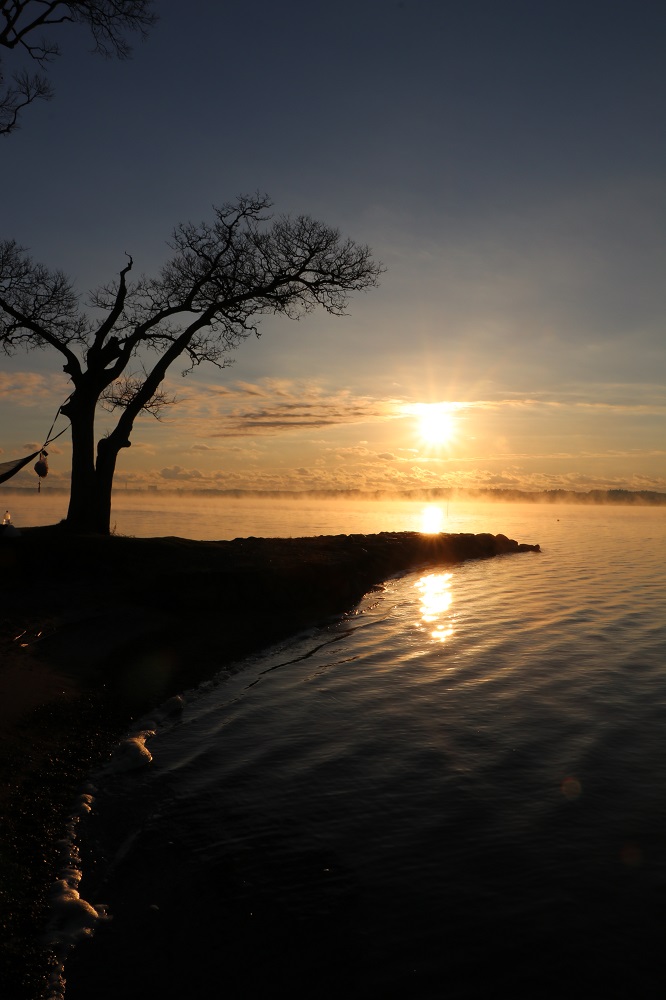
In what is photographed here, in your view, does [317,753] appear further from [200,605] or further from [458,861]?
[200,605]

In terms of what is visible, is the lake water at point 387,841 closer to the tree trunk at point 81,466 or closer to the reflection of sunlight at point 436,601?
the reflection of sunlight at point 436,601

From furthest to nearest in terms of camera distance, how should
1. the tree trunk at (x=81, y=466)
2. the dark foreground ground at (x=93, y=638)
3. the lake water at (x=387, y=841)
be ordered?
the tree trunk at (x=81, y=466), the dark foreground ground at (x=93, y=638), the lake water at (x=387, y=841)

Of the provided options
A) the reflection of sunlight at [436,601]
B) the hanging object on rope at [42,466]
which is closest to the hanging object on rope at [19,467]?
the hanging object on rope at [42,466]

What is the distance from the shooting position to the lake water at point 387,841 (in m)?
4.87

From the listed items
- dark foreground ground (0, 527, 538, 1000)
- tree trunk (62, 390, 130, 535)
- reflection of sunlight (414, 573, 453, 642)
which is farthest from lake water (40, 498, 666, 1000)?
tree trunk (62, 390, 130, 535)

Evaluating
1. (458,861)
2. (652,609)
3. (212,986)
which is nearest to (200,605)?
(458,861)

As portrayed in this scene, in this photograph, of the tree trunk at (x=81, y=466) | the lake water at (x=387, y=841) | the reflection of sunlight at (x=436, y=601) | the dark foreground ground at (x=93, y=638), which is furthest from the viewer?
the tree trunk at (x=81, y=466)

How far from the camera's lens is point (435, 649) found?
15.6m

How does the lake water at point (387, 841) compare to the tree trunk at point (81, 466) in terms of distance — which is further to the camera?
the tree trunk at point (81, 466)

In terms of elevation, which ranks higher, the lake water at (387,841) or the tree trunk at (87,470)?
the tree trunk at (87,470)

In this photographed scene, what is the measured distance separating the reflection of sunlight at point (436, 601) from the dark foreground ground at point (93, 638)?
8.02ft

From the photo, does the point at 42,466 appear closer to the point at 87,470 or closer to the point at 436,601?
the point at 87,470

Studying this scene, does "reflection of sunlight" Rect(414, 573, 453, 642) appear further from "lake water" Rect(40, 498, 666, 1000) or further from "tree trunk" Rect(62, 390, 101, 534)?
"tree trunk" Rect(62, 390, 101, 534)

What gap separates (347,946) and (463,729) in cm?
513
